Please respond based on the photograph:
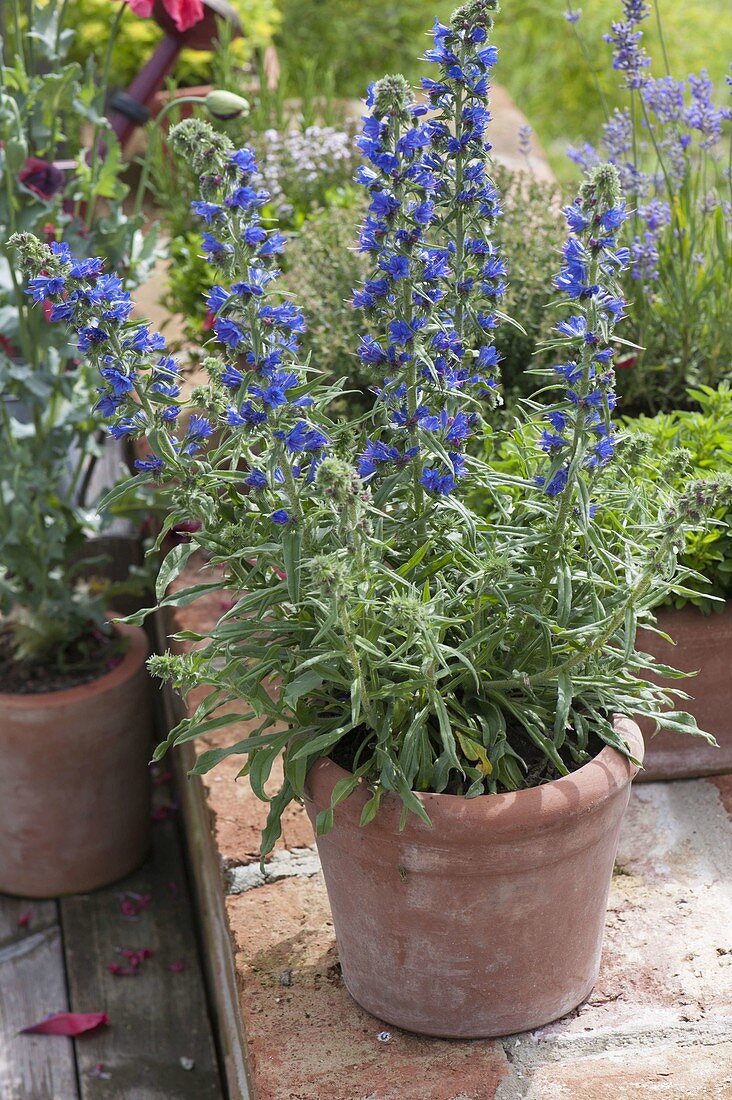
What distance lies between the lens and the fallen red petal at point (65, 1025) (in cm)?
225

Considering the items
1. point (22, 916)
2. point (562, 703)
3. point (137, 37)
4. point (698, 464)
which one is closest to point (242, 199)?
point (562, 703)

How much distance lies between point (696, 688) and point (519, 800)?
0.67 m

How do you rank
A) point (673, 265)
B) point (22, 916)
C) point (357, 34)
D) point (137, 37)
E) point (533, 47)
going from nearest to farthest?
1. point (673, 265)
2. point (22, 916)
3. point (137, 37)
4. point (357, 34)
5. point (533, 47)

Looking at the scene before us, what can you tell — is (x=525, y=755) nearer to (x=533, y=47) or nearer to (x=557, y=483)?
(x=557, y=483)

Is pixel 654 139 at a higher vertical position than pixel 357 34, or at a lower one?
lower

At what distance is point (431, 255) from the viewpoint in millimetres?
1263

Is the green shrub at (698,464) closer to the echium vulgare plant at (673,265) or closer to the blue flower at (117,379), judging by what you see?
the echium vulgare plant at (673,265)

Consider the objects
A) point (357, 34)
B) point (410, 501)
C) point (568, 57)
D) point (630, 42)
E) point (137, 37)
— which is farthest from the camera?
point (568, 57)

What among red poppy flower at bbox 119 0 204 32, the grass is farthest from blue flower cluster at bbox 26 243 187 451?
the grass

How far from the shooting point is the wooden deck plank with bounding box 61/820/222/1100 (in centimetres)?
219

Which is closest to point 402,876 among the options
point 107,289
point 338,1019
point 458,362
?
point 338,1019

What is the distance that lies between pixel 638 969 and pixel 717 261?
4.49 ft

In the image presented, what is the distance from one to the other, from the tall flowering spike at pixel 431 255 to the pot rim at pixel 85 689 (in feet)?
4.18

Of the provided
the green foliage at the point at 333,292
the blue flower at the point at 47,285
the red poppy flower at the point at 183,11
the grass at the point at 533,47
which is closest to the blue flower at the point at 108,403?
the blue flower at the point at 47,285
